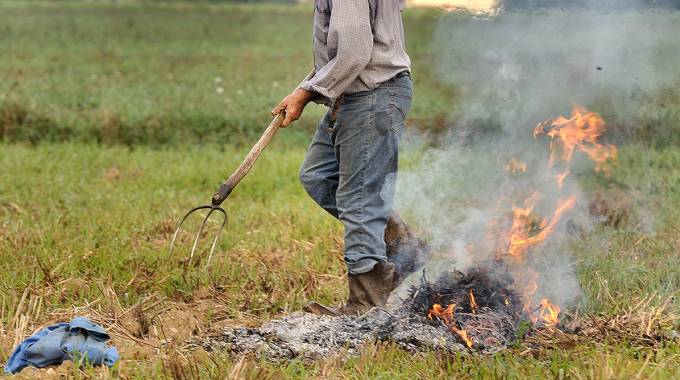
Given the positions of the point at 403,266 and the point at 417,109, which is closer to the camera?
the point at 403,266

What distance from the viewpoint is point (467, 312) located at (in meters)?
4.39

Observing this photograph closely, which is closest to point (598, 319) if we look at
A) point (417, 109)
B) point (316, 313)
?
point (316, 313)

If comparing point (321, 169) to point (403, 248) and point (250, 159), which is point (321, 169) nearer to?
point (250, 159)

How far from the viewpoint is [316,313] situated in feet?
14.6

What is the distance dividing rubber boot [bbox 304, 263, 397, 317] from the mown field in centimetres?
Result: 34

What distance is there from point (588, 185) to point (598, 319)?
3044 mm

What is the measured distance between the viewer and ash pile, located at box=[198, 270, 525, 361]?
403 cm

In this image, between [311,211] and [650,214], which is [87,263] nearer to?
[311,211]

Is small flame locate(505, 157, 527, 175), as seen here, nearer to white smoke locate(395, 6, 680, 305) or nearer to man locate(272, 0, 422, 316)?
white smoke locate(395, 6, 680, 305)

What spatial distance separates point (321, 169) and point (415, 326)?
96cm

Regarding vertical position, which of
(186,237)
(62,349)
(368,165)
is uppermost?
(368,165)

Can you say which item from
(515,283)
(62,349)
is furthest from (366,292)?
(62,349)

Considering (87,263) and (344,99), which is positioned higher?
(344,99)

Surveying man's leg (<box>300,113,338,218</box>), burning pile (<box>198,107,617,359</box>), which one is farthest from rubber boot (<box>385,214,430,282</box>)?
man's leg (<box>300,113,338,218</box>)
